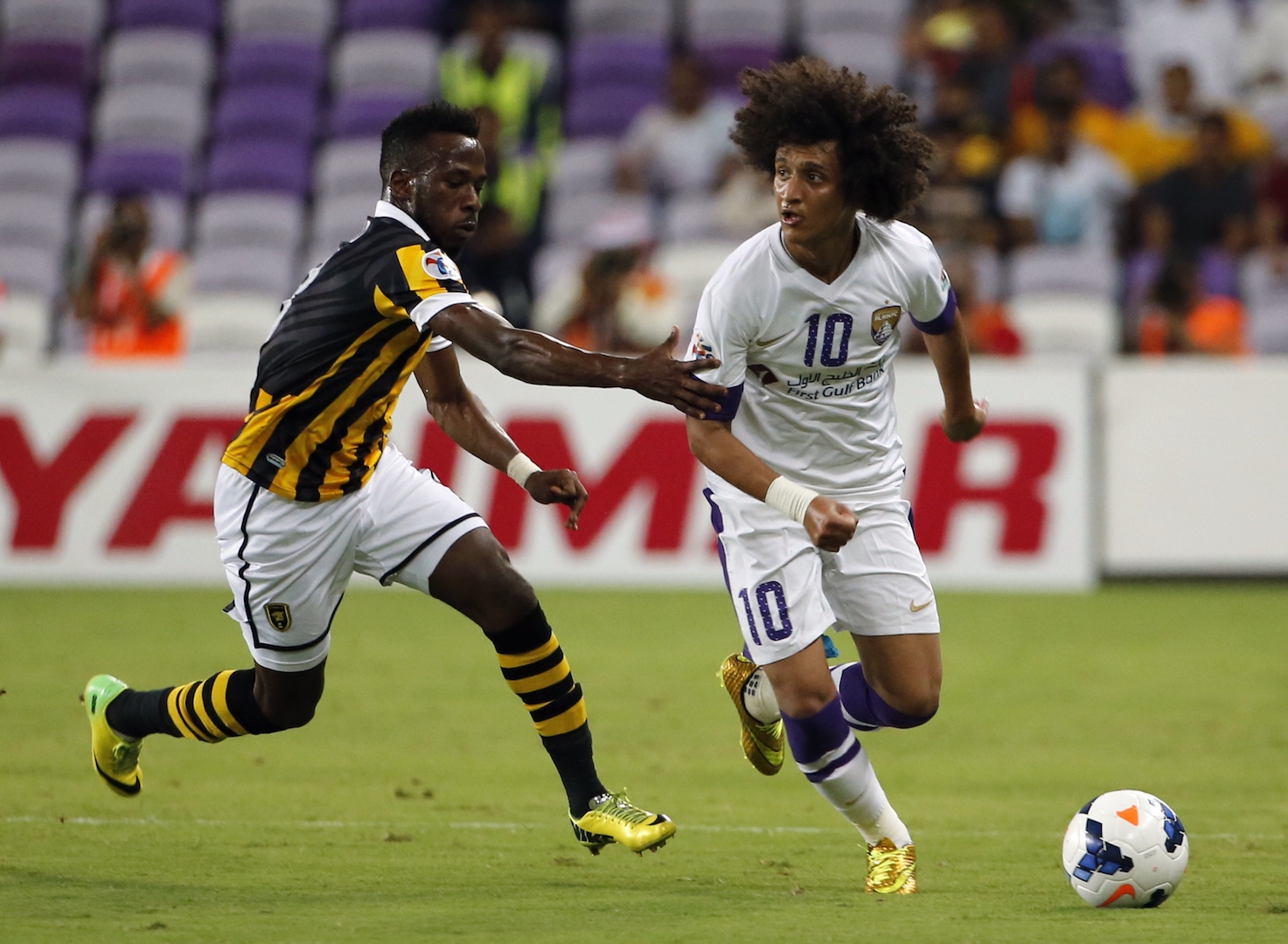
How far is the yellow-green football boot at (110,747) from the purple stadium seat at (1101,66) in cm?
1239

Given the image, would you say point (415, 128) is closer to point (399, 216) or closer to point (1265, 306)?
point (399, 216)

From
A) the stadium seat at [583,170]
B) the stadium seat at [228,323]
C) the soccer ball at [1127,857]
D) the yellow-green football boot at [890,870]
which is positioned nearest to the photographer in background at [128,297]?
the stadium seat at [228,323]

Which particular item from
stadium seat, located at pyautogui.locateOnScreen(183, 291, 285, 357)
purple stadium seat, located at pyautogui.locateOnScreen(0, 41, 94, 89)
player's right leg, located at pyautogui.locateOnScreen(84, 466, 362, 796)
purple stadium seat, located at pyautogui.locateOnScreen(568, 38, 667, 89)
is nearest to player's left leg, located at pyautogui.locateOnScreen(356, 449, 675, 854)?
player's right leg, located at pyautogui.locateOnScreen(84, 466, 362, 796)

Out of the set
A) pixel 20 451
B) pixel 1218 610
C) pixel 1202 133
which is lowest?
pixel 1218 610

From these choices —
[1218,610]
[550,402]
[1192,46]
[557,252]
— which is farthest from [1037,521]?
[1192,46]

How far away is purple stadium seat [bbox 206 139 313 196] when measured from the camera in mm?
16812

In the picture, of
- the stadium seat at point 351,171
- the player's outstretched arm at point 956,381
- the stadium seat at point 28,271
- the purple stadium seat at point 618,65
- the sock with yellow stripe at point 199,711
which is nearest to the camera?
the player's outstretched arm at point 956,381

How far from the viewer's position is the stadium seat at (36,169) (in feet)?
54.9

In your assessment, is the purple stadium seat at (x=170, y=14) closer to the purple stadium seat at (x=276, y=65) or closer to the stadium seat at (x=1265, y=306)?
the purple stadium seat at (x=276, y=65)

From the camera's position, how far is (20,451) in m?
12.6

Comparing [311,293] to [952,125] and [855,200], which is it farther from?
[952,125]

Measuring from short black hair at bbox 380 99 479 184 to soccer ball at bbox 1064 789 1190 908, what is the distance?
109 inches

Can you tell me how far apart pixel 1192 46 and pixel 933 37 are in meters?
2.34

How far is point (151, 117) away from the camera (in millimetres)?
17172
